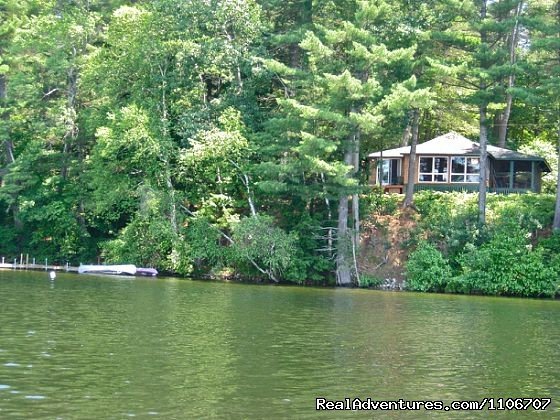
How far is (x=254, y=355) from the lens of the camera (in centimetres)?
1844

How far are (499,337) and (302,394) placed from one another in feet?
32.9

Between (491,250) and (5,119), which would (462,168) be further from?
(5,119)

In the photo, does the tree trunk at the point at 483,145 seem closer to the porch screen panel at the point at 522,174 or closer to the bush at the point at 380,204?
the bush at the point at 380,204

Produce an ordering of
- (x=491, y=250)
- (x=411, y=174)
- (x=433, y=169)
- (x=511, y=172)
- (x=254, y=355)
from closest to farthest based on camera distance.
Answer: (x=254, y=355)
(x=491, y=250)
(x=411, y=174)
(x=511, y=172)
(x=433, y=169)

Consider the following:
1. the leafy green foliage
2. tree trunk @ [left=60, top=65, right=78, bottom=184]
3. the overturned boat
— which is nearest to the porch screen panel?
the leafy green foliage

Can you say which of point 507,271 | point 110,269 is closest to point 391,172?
point 507,271

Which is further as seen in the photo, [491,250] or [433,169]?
[433,169]

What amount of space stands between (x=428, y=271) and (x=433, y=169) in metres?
11.8

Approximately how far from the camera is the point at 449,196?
44656 millimetres

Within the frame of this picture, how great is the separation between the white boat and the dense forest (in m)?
1.28

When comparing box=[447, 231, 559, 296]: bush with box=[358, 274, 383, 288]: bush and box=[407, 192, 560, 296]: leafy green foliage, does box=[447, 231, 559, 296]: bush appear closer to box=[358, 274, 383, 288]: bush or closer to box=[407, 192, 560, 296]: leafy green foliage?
box=[407, 192, 560, 296]: leafy green foliage

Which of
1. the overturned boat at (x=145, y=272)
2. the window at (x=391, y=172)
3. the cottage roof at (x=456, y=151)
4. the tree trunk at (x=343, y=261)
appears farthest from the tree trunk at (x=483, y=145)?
the overturned boat at (x=145, y=272)

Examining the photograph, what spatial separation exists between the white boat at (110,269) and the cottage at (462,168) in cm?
1539

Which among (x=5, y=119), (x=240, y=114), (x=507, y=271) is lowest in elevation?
(x=507, y=271)
